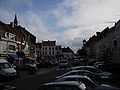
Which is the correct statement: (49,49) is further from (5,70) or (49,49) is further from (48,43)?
(5,70)

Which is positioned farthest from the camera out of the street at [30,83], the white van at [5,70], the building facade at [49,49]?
the building facade at [49,49]

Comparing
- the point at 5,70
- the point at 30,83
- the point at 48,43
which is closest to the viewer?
the point at 30,83

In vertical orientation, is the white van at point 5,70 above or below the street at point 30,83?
above

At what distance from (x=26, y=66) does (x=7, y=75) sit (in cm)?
1620

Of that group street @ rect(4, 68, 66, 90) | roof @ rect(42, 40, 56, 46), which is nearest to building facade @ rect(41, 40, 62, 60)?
roof @ rect(42, 40, 56, 46)

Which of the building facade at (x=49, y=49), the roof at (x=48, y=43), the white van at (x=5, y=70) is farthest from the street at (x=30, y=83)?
the roof at (x=48, y=43)

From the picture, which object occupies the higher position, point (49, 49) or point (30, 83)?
point (49, 49)

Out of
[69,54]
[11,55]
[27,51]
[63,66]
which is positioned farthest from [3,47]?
[69,54]

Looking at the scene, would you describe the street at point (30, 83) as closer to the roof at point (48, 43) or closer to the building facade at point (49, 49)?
the building facade at point (49, 49)

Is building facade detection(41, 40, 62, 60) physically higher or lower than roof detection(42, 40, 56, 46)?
lower

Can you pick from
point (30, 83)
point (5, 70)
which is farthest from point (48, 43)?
point (30, 83)

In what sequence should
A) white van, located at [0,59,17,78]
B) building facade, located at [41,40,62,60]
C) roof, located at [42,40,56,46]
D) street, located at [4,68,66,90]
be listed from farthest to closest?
roof, located at [42,40,56,46], building facade, located at [41,40,62,60], white van, located at [0,59,17,78], street, located at [4,68,66,90]

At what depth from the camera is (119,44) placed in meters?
54.5

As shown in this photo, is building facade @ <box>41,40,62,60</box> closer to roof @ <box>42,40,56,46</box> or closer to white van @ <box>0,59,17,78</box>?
roof @ <box>42,40,56,46</box>
